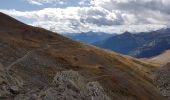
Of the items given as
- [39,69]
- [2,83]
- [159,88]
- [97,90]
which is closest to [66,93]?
[97,90]

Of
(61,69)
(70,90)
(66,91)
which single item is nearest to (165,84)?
(61,69)

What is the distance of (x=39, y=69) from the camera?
387 feet

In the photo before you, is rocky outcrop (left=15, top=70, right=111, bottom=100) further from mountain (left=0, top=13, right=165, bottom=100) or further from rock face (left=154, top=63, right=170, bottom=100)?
rock face (left=154, top=63, right=170, bottom=100)

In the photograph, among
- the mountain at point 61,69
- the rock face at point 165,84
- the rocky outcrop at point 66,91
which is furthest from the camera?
the rock face at point 165,84

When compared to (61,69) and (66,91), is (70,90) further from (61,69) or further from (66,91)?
(61,69)

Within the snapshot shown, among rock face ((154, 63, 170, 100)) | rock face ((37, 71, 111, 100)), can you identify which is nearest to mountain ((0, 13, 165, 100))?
rock face ((37, 71, 111, 100))

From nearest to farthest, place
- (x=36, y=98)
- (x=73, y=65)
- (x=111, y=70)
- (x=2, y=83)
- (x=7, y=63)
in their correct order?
(x=36, y=98) < (x=2, y=83) < (x=7, y=63) < (x=73, y=65) < (x=111, y=70)

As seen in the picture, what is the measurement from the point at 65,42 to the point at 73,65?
55.4 meters

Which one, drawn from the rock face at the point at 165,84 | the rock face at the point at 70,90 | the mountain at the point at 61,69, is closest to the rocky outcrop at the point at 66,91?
the rock face at the point at 70,90

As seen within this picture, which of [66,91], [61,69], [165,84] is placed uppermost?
[66,91]

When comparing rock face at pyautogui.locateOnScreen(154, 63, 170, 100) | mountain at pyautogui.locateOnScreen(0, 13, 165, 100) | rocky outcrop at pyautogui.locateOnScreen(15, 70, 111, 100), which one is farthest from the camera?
rock face at pyautogui.locateOnScreen(154, 63, 170, 100)

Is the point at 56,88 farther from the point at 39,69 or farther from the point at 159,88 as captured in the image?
the point at 159,88

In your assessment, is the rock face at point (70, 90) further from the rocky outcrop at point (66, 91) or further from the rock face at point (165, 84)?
the rock face at point (165, 84)

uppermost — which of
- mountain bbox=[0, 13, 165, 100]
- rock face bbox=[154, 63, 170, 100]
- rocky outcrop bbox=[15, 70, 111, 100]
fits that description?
rocky outcrop bbox=[15, 70, 111, 100]
